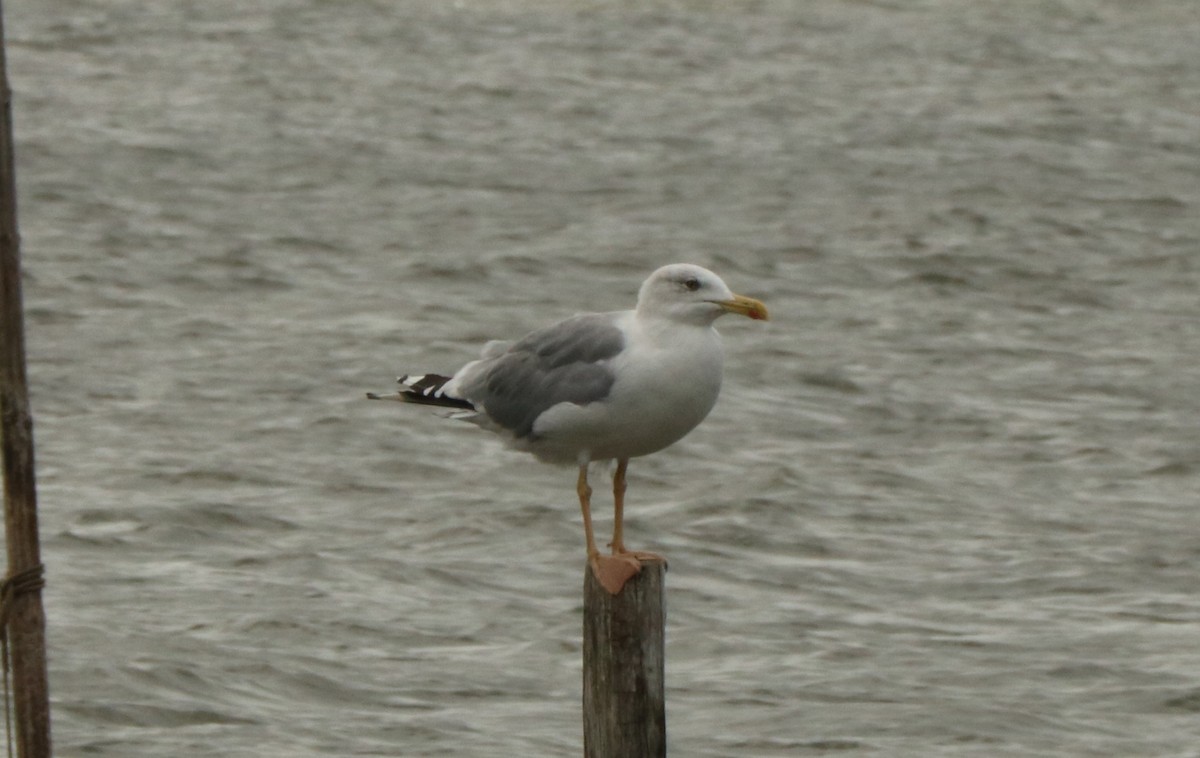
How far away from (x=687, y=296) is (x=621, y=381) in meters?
0.32

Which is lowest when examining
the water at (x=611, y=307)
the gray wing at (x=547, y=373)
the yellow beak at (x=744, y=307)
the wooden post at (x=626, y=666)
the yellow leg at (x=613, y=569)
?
the water at (x=611, y=307)

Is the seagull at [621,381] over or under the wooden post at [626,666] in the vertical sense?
over

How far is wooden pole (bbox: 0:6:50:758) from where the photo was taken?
7000 millimetres

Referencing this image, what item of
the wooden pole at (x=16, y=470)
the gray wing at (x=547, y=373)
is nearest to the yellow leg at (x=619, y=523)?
the gray wing at (x=547, y=373)

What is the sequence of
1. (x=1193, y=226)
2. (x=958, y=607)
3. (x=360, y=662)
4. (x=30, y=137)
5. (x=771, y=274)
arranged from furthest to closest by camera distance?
(x=30, y=137) → (x=1193, y=226) → (x=771, y=274) → (x=958, y=607) → (x=360, y=662)

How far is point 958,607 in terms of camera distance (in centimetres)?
1221

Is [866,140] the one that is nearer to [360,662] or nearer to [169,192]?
[169,192]

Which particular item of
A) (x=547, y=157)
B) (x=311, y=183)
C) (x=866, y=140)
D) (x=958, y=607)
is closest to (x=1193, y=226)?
(x=866, y=140)

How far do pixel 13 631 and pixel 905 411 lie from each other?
10.1 metres

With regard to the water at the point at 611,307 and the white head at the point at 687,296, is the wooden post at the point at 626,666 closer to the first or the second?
the white head at the point at 687,296

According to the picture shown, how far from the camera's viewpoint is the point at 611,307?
19500mm

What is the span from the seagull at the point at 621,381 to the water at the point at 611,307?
2.85 m

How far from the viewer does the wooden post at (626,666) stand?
23.6ft

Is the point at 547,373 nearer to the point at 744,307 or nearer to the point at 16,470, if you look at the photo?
the point at 744,307
